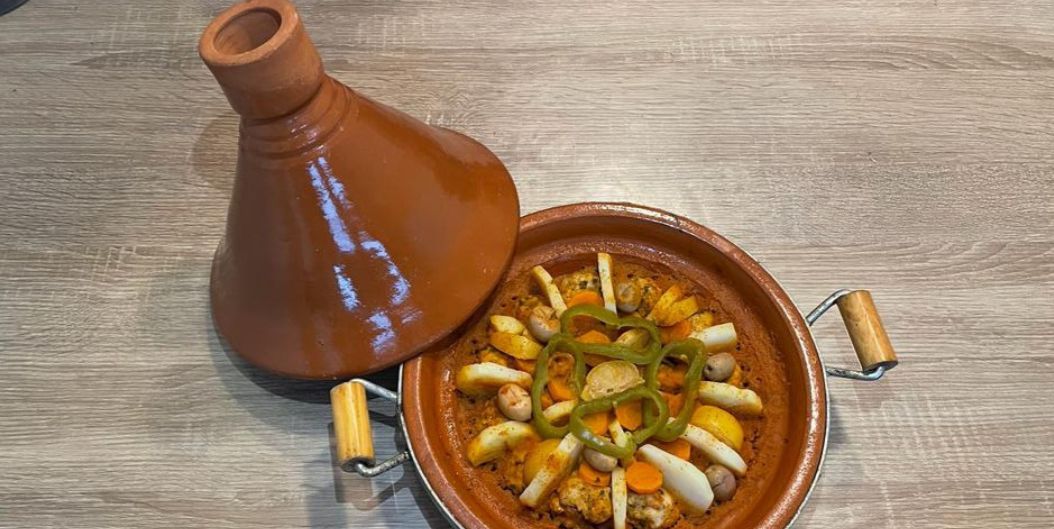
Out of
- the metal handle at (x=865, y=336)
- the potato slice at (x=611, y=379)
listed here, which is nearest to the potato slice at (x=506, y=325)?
the potato slice at (x=611, y=379)

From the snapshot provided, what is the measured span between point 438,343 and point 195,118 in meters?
0.74

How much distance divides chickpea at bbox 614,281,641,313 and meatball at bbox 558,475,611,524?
0.80 feet

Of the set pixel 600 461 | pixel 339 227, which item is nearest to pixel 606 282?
pixel 600 461

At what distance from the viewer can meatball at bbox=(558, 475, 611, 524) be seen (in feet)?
2.94

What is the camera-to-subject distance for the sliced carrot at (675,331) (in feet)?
3.35

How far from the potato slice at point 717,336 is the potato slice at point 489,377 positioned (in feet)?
0.73

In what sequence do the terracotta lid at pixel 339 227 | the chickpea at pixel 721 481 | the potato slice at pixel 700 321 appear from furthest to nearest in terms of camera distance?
1. the potato slice at pixel 700 321
2. the chickpea at pixel 721 481
3. the terracotta lid at pixel 339 227

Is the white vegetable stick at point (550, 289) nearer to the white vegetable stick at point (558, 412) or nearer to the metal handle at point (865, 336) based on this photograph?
the white vegetable stick at point (558, 412)

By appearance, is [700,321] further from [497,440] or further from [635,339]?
[497,440]

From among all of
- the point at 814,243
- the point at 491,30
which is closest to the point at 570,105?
the point at 491,30

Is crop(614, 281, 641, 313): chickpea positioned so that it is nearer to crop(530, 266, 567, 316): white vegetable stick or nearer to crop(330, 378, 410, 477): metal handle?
crop(530, 266, 567, 316): white vegetable stick

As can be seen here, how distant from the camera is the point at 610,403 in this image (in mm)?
938

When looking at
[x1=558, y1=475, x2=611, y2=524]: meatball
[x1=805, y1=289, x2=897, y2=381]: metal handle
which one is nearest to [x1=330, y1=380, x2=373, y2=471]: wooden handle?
[x1=558, y1=475, x2=611, y2=524]: meatball

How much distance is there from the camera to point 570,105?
143 centimetres
